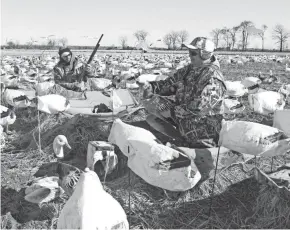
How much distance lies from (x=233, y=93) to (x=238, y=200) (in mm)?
4347

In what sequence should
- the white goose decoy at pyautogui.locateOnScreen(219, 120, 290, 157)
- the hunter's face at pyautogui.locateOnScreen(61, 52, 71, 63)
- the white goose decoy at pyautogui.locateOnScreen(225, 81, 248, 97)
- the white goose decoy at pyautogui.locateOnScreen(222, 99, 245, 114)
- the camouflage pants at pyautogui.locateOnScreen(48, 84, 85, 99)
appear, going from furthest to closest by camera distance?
the white goose decoy at pyautogui.locateOnScreen(225, 81, 248, 97)
the hunter's face at pyautogui.locateOnScreen(61, 52, 71, 63)
the camouflage pants at pyautogui.locateOnScreen(48, 84, 85, 99)
the white goose decoy at pyautogui.locateOnScreen(222, 99, 245, 114)
the white goose decoy at pyautogui.locateOnScreen(219, 120, 290, 157)

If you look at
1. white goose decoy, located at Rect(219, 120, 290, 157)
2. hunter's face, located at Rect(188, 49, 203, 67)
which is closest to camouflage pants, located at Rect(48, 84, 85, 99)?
hunter's face, located at Rect(188, 49, 203, 67)

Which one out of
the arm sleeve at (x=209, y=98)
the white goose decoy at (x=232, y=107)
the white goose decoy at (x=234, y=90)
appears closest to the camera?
the arm sleeve at (x=209, y=98)

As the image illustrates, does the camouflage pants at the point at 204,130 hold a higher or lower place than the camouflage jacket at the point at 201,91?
lower

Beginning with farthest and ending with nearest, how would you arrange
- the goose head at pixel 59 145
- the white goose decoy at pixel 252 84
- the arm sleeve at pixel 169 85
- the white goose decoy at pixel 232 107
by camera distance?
the white goose decoy at pixel 252 84
the white goose decoy at pixel 232 107
the arm sleeve at pixel 169 85
the goose head at pixel 59 145

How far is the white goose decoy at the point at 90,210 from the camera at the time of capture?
7.09 ft

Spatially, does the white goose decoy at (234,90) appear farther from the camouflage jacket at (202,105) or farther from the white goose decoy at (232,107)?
the camouflage jacket at (202,105)

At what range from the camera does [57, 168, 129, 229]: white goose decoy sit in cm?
216

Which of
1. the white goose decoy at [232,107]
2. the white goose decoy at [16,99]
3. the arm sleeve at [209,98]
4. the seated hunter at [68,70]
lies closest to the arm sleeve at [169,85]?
the arm sleeve at [209,98]

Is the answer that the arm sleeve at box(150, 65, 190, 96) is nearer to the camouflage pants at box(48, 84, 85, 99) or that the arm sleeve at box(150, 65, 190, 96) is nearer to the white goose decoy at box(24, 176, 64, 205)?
the white goose decoy at box(24, 176, 64, 205)

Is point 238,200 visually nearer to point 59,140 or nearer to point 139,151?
point 139,151

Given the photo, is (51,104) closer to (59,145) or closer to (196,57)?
(59,145)

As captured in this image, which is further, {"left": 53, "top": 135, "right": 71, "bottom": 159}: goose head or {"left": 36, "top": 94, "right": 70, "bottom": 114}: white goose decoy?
{"left": 36, "top": 94, "right": 70, "bottom": 114}: white goose decoy

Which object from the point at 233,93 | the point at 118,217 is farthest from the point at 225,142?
the point at 233,93
